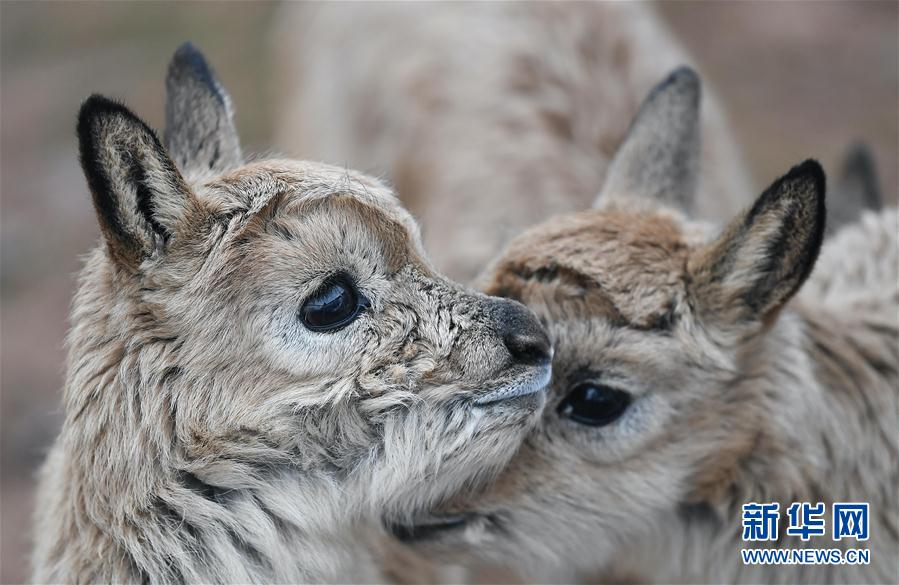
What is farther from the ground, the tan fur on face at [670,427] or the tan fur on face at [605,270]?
the tan fur on face at [605,270]

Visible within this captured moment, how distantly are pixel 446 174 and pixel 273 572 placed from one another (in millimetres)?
3759

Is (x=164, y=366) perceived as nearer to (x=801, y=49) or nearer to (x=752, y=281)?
(x=752, y=281)

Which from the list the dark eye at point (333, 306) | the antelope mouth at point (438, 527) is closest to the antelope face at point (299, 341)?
the dark eye at point (333, 306)

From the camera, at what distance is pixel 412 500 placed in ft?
12.8

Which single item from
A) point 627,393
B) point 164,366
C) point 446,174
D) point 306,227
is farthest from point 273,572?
point 446,174

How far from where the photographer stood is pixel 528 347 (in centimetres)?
374

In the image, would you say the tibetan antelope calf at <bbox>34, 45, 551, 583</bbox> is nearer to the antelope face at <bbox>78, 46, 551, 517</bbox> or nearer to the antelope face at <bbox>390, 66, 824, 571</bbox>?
the antelope face at <bbox>78, 46, 551, 517</bbox>

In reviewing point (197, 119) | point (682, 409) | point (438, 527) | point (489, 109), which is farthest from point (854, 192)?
point (197, 119)

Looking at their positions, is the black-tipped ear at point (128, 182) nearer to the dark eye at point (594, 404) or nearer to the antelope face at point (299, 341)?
the antelope face at point (299, 341)

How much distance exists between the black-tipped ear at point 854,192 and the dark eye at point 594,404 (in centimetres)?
292

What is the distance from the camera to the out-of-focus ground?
1012 centimetres

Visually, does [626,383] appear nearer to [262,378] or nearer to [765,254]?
[765,254]

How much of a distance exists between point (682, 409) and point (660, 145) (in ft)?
4.87

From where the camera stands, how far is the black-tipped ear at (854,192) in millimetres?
6543
